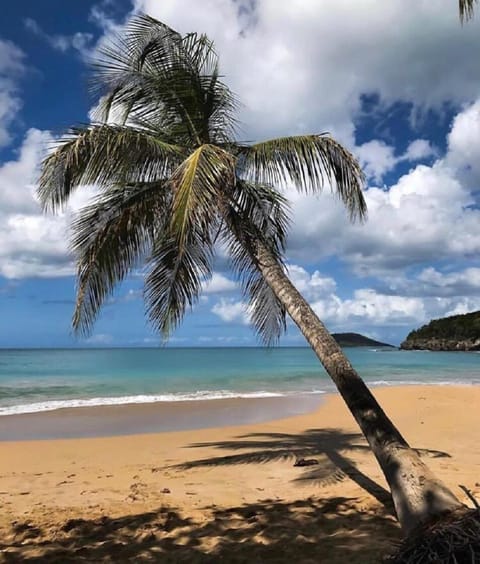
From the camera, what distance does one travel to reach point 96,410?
652 inches

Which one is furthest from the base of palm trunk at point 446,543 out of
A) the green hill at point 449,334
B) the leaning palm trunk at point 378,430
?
the green hill at point 449,334

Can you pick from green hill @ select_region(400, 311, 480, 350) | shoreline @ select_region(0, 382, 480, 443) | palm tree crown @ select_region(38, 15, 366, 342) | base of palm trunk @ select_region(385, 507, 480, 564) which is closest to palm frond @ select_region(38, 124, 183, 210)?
palm tree crown @ select_region(38, 15, 366, 342)

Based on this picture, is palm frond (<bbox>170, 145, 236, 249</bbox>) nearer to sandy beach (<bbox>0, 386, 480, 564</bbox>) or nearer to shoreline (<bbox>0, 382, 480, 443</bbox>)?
sandy beach (<bbox>0, 386, 480, 564</bbox>)

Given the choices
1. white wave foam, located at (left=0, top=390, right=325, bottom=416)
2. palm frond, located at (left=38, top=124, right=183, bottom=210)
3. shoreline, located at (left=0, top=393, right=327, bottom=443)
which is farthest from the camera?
white wave foam, located at (left=0, top=390, right=325, bottom=416)

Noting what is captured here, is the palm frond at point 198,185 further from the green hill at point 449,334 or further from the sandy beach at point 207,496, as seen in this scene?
the green hill at point 449,334

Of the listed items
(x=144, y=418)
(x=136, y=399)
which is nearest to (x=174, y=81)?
(x=144, y=418)

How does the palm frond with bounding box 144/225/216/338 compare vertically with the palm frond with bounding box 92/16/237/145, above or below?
below

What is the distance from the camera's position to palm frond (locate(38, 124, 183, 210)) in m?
6.33

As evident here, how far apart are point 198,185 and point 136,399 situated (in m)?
15.5

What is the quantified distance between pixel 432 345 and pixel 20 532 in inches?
4522

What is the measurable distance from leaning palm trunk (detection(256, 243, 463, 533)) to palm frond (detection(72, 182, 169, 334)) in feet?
5.35

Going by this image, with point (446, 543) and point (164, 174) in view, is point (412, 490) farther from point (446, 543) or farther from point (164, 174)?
point (164, 174)

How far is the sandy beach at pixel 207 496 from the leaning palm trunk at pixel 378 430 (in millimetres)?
528

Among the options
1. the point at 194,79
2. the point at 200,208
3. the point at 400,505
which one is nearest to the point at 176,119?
the point at 194,79
